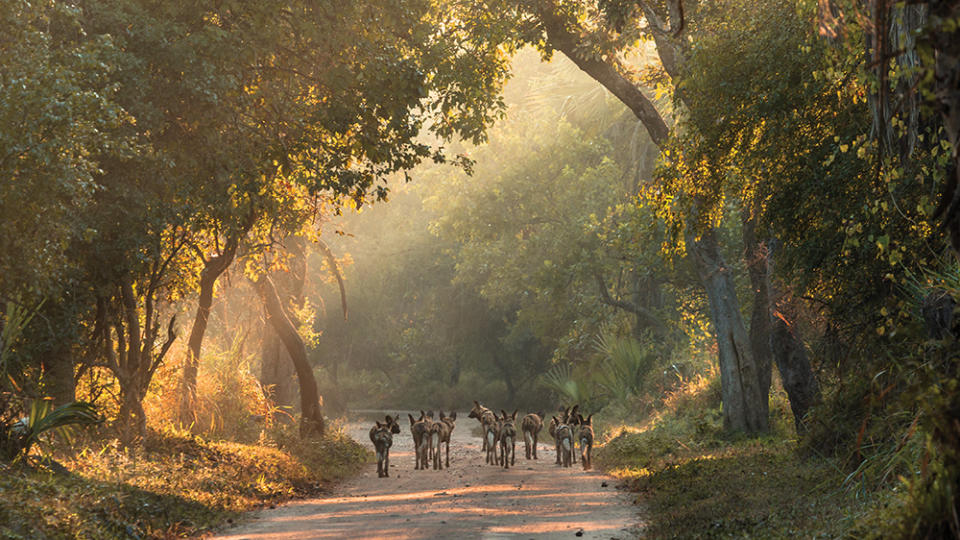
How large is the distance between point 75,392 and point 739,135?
10.0 m

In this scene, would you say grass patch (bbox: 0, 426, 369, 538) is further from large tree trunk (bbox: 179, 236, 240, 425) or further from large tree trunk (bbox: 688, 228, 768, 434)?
large tree trunk (bbox: 688, 228, 768, 434)

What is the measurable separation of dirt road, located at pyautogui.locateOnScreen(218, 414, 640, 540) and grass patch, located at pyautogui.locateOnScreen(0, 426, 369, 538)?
0.56 metres

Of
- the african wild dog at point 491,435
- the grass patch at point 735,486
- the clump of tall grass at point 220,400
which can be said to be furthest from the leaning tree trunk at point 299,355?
the grass patch at point 735,486

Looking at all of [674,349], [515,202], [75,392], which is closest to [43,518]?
[75,392]

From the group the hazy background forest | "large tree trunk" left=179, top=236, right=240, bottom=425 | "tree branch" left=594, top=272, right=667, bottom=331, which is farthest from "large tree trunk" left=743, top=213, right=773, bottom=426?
"tree branch" left=594, top=272, right=667, bottom=331

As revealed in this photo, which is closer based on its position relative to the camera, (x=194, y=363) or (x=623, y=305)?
(x=194, y=363)

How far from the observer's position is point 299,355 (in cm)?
2341

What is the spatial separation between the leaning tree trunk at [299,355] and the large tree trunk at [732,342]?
920 cm

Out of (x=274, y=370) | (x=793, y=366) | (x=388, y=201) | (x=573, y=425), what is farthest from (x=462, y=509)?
(x=274, y=370)

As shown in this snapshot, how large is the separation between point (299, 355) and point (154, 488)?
38.1 ft

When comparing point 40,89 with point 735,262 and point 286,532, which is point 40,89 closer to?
point 286,532

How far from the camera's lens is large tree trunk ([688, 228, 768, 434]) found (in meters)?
20.4

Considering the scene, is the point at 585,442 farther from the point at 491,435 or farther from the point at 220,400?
the point at 220,400

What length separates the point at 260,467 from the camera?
1591cm
